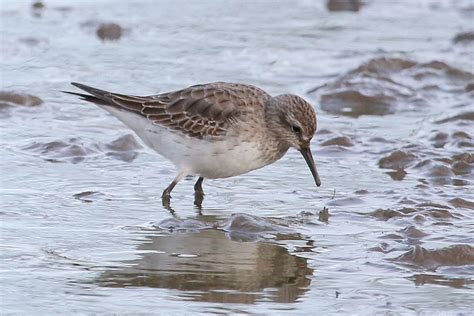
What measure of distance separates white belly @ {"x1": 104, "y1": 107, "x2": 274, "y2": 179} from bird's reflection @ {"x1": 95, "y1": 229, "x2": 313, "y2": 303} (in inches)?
36.3

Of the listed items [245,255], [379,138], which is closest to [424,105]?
[379,138]

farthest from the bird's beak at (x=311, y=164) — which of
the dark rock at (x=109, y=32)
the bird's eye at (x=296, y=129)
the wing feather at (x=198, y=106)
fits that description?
the dark rock at (x=109, y=32)

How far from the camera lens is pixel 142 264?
6.93m

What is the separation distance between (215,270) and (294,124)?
2.03m

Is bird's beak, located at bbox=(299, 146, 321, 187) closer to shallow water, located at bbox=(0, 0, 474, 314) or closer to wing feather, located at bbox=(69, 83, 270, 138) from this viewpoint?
shallow water, located at bbox=(0, 0, 474, 314)

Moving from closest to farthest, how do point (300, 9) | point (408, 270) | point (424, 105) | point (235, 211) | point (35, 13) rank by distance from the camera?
1. point (408, 270)
2. point (235, 211)
3. point (424, 105)
4. point (35, 13)
5. point (300, 9)

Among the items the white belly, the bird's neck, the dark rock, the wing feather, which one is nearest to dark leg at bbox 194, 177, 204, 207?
the white belly

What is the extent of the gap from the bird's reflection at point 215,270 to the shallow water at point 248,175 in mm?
18

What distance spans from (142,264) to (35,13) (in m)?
7.04

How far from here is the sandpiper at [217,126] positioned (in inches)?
338

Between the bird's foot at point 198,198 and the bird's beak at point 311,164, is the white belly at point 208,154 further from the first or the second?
the bird's beak at point 311,164

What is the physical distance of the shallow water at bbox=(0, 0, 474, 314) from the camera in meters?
6.57

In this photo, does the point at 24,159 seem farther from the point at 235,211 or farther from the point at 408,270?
the point at 408,270

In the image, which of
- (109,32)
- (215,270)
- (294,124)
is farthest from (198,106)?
(109,32)
